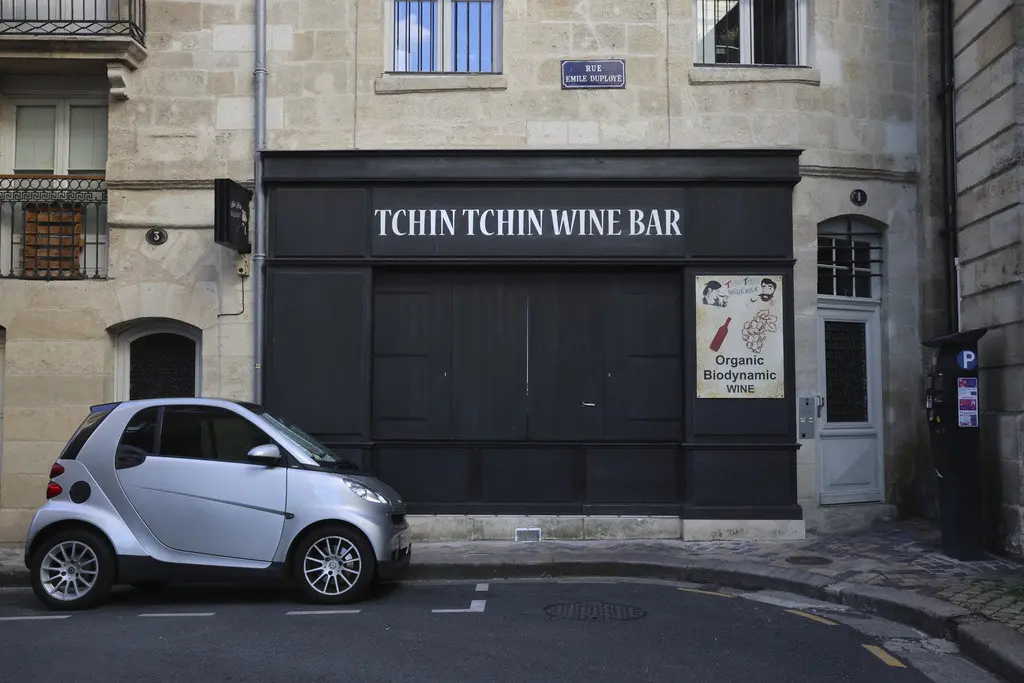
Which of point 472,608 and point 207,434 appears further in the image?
point 207,434

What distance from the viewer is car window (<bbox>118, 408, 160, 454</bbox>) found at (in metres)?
8.34

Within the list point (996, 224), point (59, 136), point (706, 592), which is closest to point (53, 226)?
point (59, 136)

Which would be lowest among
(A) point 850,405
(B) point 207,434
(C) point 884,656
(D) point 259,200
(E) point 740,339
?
(C) point 884,656

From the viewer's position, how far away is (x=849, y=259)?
11812 mm

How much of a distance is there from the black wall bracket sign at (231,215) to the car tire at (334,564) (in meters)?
3.90

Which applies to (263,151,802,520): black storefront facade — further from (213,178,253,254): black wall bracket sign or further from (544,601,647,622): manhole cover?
(544,601,647,622): manhole cover

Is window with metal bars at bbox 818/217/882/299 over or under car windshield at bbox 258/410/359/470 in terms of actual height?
over

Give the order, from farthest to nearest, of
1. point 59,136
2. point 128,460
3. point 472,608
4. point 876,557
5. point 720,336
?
point 59,136 → point 720,336 → point 876,557 → point 128,460 → point 472,608

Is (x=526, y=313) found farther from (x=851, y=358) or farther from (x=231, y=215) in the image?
(x=851, y=358)

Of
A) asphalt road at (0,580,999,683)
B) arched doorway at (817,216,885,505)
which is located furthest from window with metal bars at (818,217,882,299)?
asphalt road at (0,580,999,683)

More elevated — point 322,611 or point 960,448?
point 960,448

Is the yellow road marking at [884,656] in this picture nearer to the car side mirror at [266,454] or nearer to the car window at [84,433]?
the car side mirror at [266,454]

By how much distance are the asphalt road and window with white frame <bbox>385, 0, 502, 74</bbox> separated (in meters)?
6.16

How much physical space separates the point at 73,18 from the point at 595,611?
28.8ft
